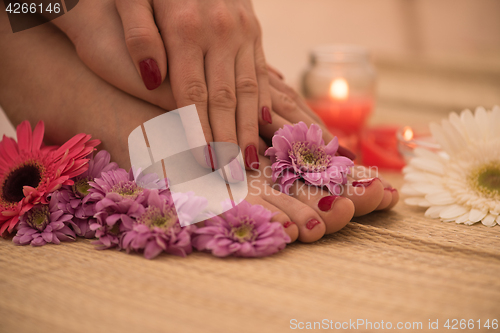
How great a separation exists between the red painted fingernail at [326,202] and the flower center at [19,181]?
0.42 metres

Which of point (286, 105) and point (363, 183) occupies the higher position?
point (286, 105)

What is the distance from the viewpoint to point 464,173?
28.1 inches

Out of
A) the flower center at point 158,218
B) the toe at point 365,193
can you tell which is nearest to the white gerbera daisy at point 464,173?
the toe at point 365,193

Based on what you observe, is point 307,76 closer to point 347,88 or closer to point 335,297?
point 347,88

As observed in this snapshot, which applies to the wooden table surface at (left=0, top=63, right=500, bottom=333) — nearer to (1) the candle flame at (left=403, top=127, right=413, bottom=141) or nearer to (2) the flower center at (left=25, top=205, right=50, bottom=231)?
(2) the flower center at (left=25, top=205, right=50, bottom=231)

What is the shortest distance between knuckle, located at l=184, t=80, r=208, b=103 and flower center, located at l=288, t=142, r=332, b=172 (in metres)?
0.19

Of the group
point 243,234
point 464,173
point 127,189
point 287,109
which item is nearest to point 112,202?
point 127,189

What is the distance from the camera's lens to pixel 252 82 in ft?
2.52

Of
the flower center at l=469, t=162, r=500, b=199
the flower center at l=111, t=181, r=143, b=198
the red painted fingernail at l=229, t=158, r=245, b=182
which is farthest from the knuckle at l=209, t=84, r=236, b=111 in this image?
the flower center at l=469, t=162, r=500, b=199

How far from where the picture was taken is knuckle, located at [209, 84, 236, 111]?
73 cm

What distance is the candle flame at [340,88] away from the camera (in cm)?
123

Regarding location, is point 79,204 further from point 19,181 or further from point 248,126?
point 248,126

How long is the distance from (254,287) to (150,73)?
0.42 meters

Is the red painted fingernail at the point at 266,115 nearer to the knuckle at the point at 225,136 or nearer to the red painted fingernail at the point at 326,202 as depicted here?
the knuckle at the point at 225,136
